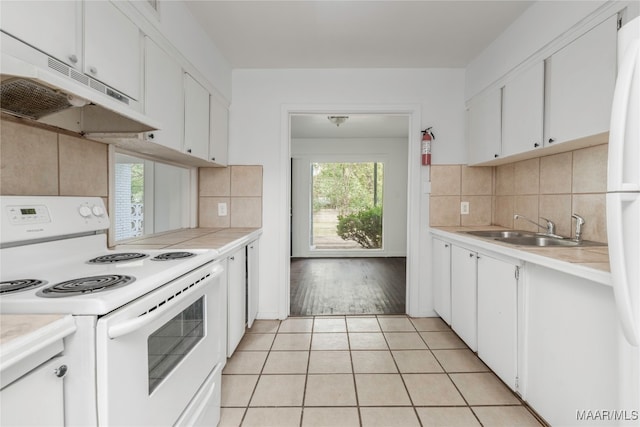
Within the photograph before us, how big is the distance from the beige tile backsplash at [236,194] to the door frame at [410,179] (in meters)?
0.24

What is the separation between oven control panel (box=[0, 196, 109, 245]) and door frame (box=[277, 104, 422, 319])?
1.63 m

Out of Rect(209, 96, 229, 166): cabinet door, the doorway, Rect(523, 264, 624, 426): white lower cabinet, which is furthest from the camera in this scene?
the doorway

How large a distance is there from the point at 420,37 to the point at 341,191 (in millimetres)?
4291

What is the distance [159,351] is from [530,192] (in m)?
2.63

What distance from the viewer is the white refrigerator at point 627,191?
2.88 ft

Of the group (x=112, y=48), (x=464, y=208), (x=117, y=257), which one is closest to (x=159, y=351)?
(x=117, y=257)

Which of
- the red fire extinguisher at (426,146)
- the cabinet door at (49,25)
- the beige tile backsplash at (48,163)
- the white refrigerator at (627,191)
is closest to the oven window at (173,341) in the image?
the beige tile backsplash at (48,163)

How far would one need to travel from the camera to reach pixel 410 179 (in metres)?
2.99

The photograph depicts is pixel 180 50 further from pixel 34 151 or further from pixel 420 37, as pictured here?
pixel 420 37

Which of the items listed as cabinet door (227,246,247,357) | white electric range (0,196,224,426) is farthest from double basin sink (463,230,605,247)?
white electric range (0,196,224,426)

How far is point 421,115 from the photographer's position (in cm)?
294

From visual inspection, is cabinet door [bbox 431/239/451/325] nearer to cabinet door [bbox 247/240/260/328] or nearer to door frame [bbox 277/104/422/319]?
door frame [bbox 277/104/422/319]

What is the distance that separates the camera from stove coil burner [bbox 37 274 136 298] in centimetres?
85

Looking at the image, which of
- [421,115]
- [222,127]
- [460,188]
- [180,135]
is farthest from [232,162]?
[460,188]
